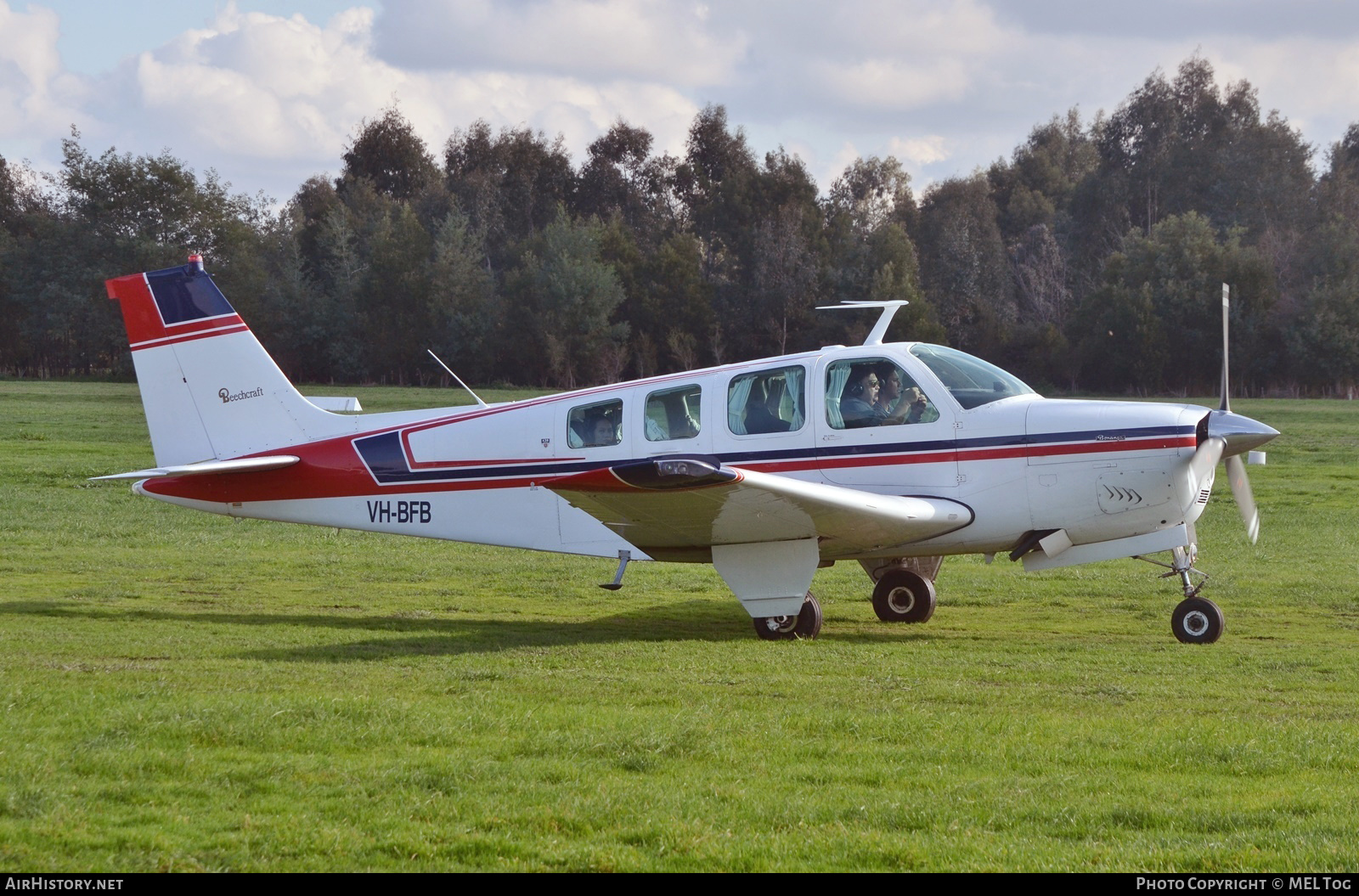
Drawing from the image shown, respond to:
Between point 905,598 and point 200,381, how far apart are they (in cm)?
741

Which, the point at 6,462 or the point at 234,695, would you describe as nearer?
the point at 234,695

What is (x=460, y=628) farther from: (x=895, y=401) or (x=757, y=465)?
(x=895, y=401)

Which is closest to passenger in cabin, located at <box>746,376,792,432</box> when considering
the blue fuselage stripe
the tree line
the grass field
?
the blue fuselage stripe

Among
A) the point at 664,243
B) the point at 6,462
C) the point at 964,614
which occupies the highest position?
the point at 664,243

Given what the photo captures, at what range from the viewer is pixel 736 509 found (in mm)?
10594

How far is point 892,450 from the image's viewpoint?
11609mm

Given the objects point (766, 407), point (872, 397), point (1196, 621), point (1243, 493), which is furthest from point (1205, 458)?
point (766, 407)

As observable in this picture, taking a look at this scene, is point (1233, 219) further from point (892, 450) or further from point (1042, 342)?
point (892, 450)

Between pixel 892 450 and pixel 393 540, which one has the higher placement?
pixel 892 450

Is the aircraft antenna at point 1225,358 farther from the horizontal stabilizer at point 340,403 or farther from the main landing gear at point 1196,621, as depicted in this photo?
the horizontal stabilizer at point 340,403

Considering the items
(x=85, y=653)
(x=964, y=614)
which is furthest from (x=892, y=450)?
(x=85, y=653)

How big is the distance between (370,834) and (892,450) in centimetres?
717

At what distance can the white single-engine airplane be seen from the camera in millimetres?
11039

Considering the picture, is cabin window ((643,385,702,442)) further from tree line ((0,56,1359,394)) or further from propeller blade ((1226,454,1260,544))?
tree line ((0,56,1359,394))
